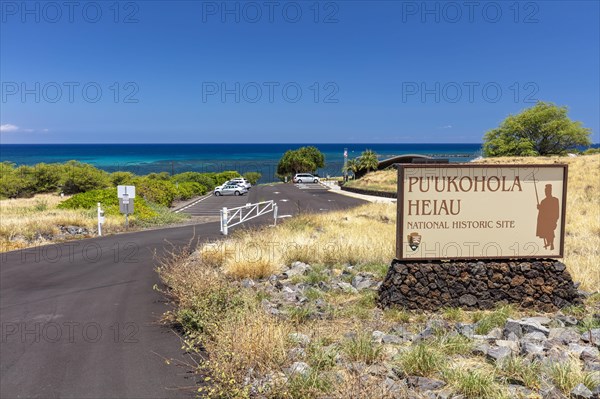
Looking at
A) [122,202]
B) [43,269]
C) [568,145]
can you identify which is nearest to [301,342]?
[43,269]

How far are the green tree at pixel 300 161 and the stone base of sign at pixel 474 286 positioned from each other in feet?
246

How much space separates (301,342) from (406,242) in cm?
269

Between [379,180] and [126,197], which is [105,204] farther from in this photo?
[379,180]

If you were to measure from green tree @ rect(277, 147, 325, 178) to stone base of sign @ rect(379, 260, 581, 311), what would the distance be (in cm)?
7489

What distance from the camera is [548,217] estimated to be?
7582 millimetres

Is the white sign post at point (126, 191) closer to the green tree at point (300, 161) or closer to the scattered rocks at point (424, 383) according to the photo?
the scattered rocks at point (424, 383)

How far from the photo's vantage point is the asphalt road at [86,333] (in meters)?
5.17

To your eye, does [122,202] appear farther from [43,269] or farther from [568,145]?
[568,145]

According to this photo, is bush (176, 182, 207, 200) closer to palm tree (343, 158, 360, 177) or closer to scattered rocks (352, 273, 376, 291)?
palm tree (343, 158, 360, 177)

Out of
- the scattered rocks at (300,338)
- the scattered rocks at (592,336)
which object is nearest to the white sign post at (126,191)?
the scattered rocks at (300,338)

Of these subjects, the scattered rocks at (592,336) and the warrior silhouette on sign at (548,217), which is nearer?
the scattered rocks at (592,336)

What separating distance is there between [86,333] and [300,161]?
75788 millimetres

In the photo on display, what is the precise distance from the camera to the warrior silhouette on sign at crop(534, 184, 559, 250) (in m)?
7.55

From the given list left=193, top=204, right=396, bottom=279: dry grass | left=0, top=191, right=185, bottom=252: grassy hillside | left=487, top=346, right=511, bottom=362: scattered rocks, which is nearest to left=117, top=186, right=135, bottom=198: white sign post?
left=0, top=191, right=185, bottom=252: grassy hillside
